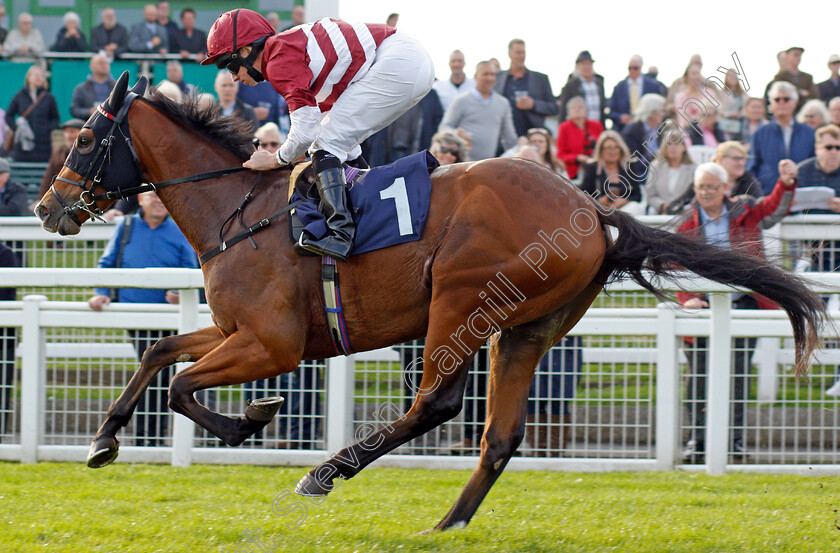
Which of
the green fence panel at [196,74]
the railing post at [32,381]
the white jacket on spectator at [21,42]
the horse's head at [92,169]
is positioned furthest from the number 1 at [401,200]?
the white jacket on spectator at [21,42]

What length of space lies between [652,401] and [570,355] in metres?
0.50

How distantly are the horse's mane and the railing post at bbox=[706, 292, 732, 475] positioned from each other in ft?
8.47

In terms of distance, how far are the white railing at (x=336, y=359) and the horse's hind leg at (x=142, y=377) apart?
120 cm

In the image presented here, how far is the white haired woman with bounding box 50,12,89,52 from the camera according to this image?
9.99 metres

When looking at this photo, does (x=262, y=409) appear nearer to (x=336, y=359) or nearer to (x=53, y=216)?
(x=53, y=216)

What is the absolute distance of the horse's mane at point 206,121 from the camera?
4332 millimetres

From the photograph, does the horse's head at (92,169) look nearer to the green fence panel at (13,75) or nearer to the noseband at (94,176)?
the noseband at (94,176)

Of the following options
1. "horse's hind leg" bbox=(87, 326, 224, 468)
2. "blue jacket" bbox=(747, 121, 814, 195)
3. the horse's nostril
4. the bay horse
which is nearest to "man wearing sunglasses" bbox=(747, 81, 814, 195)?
"blue jacket" bbox=(747, 121, 814, 195)

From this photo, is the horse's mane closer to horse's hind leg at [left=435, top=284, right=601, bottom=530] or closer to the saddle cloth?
the saddle cloth

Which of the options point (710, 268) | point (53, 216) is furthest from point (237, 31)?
point (710, 268)

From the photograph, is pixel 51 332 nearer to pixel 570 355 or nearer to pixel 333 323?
pixel 333 323

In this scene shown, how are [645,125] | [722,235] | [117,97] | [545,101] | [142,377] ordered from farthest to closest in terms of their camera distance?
[545,101]
[645,125]
[722,235]
[117,97]
[142,377]

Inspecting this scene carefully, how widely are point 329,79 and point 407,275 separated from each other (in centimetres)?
83

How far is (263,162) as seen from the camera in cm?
416
